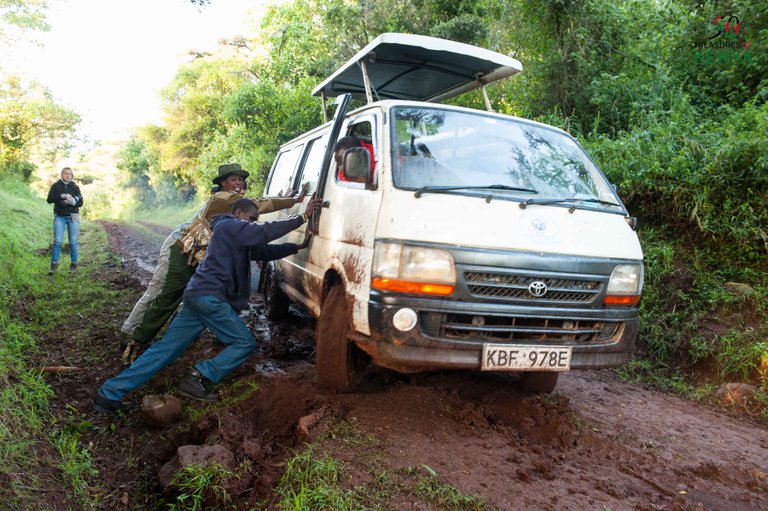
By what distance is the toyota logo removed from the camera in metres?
3.10

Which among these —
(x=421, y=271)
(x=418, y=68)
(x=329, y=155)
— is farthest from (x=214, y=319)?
(x=418, y=68)

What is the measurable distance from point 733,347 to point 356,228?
3534 millimetres

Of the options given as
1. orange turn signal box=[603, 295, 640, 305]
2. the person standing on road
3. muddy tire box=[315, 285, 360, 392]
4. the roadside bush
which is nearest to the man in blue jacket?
muddy tire box=[315, 285, 360, 392]

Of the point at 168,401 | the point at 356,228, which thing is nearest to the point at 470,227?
the point at 356,228

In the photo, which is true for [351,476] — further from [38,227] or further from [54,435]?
[38,227]

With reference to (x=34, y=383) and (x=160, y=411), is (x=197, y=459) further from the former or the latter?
(x=34, y=383)

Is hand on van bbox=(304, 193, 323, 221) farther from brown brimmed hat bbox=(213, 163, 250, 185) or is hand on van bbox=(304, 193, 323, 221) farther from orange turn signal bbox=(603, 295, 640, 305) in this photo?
orange turn signal bbox=(603, 295, 640, 305)

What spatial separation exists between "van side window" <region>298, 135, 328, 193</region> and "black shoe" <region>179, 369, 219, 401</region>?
1.69m

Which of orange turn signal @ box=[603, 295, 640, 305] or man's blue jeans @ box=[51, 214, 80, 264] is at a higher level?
orange turn signal @ box=[603, 295, 640, 305]

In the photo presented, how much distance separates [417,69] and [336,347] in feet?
9.69

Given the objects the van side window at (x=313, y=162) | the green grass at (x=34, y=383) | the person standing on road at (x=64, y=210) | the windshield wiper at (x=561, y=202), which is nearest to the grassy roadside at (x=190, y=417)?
the green grass at (x=34, y=383)

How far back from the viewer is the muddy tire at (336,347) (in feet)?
11.3

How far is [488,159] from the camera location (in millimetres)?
3660

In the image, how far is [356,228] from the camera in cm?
344
